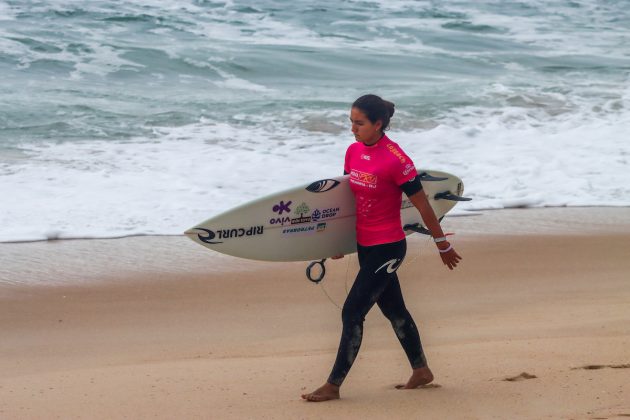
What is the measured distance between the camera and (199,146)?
10555 mm

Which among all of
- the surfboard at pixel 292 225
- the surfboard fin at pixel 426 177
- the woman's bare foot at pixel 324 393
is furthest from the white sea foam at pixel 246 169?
the woman's bare foot at pixel 324 393

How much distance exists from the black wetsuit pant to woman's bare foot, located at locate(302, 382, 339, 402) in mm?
24

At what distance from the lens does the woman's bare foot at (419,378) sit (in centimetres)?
397

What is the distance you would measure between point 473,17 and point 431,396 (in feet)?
64.3

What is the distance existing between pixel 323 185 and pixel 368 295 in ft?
2.19

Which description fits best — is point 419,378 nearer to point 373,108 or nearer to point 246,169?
point 373,108

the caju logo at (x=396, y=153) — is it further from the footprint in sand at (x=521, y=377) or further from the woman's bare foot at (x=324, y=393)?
the footprint in sand at (x=521, y=377)

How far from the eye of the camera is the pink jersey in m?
3.64

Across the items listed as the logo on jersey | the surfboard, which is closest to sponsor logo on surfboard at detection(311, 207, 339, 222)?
the surfboard

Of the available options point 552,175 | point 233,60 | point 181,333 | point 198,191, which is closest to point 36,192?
point 198,191

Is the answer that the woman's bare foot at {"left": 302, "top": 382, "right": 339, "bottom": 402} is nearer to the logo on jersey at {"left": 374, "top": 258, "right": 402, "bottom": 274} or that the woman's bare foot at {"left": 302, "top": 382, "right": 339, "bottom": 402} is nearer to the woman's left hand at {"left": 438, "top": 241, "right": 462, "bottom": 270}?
the logo on jersey at {"left": 374, "top": 258, "right": 402, "bottom": 274}

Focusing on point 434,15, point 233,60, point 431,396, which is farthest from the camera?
point 434,15

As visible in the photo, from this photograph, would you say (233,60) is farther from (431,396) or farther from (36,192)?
(431,396)

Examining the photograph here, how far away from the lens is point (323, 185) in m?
4.18
